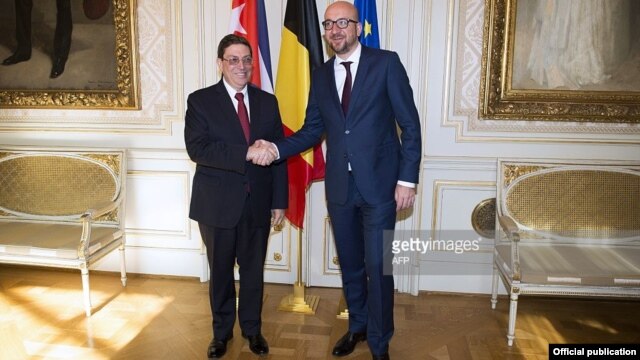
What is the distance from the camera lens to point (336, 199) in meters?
2.61

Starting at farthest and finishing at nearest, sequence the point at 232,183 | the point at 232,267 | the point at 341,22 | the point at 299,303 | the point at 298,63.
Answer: the point at 299,303 < the point at 298,63 < the point at 232,267 < the point at 232,183 < the point at 341,22

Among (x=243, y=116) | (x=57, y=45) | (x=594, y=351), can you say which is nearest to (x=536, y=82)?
(x=594, y=351)

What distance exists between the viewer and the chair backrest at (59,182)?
12.0 ft

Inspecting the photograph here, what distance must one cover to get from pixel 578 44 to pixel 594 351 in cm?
186

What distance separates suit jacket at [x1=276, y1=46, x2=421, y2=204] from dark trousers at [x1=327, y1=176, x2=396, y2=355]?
7 cm

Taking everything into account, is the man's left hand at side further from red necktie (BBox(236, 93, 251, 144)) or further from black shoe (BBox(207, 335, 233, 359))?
black shoe (BBox(207, 335, 233, 359))

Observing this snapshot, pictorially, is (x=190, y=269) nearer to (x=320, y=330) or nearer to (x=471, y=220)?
(x=320, y=330)

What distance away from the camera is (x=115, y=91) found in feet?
12.2

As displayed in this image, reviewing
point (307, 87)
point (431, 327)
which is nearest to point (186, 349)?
point (431, 327)

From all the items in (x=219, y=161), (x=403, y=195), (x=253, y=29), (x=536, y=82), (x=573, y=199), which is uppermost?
(x=253, y=29)

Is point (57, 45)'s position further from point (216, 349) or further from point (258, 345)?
Result: point (258, 345)

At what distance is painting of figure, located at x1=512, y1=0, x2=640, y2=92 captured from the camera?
10.5ft

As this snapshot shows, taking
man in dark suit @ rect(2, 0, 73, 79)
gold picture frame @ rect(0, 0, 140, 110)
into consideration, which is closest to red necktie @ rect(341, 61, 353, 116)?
gold picture frame @ rect(0, 0, 140, 110)

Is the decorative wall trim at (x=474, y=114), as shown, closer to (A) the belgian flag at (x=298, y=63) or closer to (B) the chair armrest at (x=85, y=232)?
(A) the belgian flag at (x=298, y=63)
